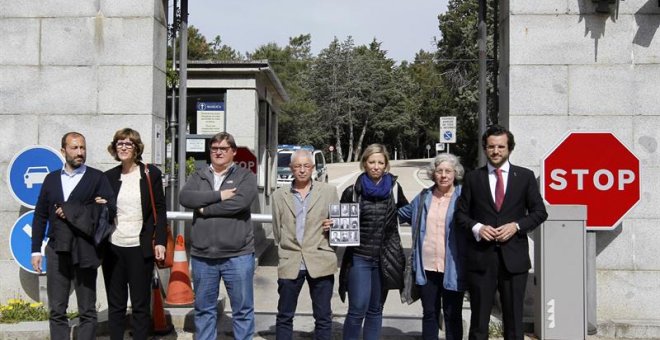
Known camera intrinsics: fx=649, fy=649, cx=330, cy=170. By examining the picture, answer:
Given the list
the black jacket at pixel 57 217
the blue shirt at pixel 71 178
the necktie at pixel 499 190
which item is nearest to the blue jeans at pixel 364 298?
the necktie at pixel 499 190

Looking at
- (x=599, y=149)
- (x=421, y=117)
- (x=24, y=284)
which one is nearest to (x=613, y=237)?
(x=599, y=149)

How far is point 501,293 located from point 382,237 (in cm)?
101

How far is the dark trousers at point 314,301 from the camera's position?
5.21m

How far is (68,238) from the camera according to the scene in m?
5.11

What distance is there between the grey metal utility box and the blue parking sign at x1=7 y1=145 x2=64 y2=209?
4855mm

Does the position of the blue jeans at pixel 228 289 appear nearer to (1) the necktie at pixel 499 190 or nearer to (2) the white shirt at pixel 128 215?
(2) the white shirt at pixel 128 215

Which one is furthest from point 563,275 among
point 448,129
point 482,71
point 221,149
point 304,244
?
point 448,129

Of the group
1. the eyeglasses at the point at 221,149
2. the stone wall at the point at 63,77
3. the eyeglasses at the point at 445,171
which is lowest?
the eyeglasses at the point at 445,171

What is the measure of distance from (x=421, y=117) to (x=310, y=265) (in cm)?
6267

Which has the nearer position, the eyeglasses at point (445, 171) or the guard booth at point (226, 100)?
the eyeglasses at point (445, 171)

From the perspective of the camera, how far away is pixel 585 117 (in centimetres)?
666

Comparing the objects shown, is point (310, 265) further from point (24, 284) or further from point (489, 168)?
point (24, 284)

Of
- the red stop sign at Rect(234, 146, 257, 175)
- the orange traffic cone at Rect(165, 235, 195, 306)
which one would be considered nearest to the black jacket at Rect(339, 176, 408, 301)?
the orange traffic cone at Rect(165, 235, 195, 306)

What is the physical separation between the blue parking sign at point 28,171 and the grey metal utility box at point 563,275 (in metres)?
4.86
